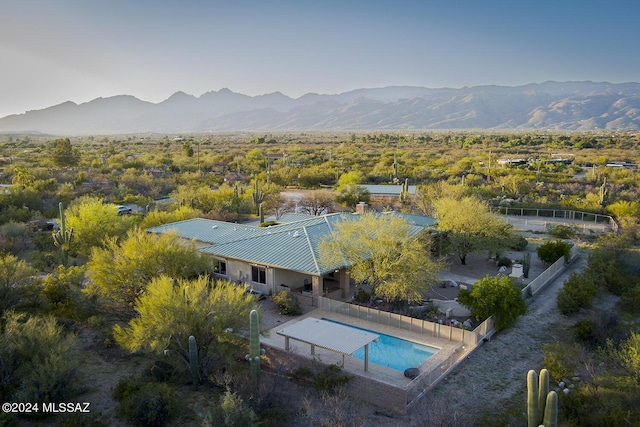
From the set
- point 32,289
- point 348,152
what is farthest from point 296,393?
point 348,152

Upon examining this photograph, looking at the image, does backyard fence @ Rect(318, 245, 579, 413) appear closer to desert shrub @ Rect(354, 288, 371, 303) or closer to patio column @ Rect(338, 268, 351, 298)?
desert shrub @ Rect(354, 288, 371, 303)

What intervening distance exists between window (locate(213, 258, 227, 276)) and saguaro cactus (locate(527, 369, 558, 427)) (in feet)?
47.7

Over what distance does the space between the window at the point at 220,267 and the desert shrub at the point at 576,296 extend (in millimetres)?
13443

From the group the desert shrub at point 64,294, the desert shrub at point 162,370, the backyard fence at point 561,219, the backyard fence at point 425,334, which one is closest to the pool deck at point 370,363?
the backyard fence at point 425,334

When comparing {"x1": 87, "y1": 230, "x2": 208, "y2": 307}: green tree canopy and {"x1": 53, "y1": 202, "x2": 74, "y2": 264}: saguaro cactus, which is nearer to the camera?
{"x1": 87, "y1": 230, "x2": 208, "y2": 307}: green tree canopy

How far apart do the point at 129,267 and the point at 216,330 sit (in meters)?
5.51

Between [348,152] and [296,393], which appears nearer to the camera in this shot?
[296,393]

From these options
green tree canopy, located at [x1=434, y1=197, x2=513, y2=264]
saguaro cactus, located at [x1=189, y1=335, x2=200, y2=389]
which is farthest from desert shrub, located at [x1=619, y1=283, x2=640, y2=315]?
saguaro cactus, located at [x1=189, y1=335, x2=200, y2=389]

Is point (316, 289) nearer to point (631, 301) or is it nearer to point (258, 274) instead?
point (258, 274)

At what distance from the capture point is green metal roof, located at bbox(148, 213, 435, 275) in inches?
809

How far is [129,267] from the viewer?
1825 cm

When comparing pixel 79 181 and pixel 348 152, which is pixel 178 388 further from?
pixel 348 152

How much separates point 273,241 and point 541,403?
13.5m

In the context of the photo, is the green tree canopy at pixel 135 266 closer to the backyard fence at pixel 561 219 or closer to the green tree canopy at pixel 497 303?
the green tree canopy at pixel 497 303
